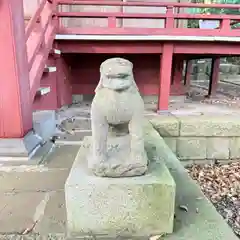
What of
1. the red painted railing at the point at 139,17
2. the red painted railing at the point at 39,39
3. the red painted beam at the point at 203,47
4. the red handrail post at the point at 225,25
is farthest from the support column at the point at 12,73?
the red handrail post at the point at 225,25

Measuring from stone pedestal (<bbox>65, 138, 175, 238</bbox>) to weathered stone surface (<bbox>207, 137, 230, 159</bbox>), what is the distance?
2.65 meters

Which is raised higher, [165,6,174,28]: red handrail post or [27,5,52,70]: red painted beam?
[165,6,174,28]: red handrail post

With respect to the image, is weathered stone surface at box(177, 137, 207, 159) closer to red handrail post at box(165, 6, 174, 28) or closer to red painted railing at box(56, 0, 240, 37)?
red painted railing at box(56, 0, 240, 37)

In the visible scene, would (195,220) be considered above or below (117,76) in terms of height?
below

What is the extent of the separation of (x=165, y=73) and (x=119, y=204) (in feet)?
12.0

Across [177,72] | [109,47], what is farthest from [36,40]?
[177,72]

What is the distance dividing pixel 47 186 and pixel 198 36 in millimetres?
3653

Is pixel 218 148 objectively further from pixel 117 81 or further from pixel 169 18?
pixel 117 81

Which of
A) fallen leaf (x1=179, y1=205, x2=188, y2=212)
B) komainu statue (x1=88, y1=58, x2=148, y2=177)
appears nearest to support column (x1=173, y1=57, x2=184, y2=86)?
fallen leaf (x1=179, y1=205, x2=188, y2=212)

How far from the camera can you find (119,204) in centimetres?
150

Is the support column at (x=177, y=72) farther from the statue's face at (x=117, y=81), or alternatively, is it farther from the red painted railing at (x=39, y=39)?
the statue's face at (x=117, y=81)

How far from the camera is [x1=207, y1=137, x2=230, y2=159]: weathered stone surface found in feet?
13.1

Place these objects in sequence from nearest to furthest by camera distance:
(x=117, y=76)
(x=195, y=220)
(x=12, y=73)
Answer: (x=117, y=76) → (x=195, y=220) → (x=12, y=73)

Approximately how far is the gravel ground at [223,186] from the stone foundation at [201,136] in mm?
159
